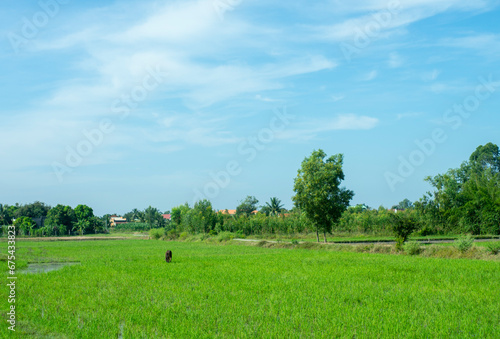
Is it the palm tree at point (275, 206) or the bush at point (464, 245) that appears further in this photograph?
the palm tree at point (275, 206)

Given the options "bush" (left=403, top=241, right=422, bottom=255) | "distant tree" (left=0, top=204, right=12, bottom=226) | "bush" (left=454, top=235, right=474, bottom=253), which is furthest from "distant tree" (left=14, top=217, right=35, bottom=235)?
"bush" (left=454, top=235, right=474, bottom=253)

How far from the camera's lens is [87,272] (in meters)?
15.5

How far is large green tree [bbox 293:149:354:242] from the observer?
28906 millimetres

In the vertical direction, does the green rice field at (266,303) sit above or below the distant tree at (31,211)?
below

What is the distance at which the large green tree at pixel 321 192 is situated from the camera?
94.8ft

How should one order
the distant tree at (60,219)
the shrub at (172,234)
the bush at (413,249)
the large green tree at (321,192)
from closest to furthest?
the bush at (413,249)
the large green tree at (321,192)
the shrub at (172,234)
the distant tree at (60,219)

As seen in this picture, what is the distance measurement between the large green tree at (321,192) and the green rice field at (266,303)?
45.9ft

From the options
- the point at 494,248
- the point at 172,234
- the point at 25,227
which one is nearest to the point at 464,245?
the point at 494,248

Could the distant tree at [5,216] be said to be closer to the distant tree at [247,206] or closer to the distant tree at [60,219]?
the distant tree at [60,219]

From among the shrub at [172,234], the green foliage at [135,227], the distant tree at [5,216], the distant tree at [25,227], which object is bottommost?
the shrub at [172,234]

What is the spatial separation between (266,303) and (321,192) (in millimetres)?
19748

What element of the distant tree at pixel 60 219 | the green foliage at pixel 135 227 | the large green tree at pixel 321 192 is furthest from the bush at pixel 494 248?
the green foliage at pixel 135 227

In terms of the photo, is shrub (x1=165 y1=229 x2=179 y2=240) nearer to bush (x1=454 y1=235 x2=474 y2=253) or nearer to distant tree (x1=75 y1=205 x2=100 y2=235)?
distant tree (x1=75 y1=205 x2=100 y2=235)

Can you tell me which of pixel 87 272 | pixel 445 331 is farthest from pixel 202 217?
pixel 445 331
